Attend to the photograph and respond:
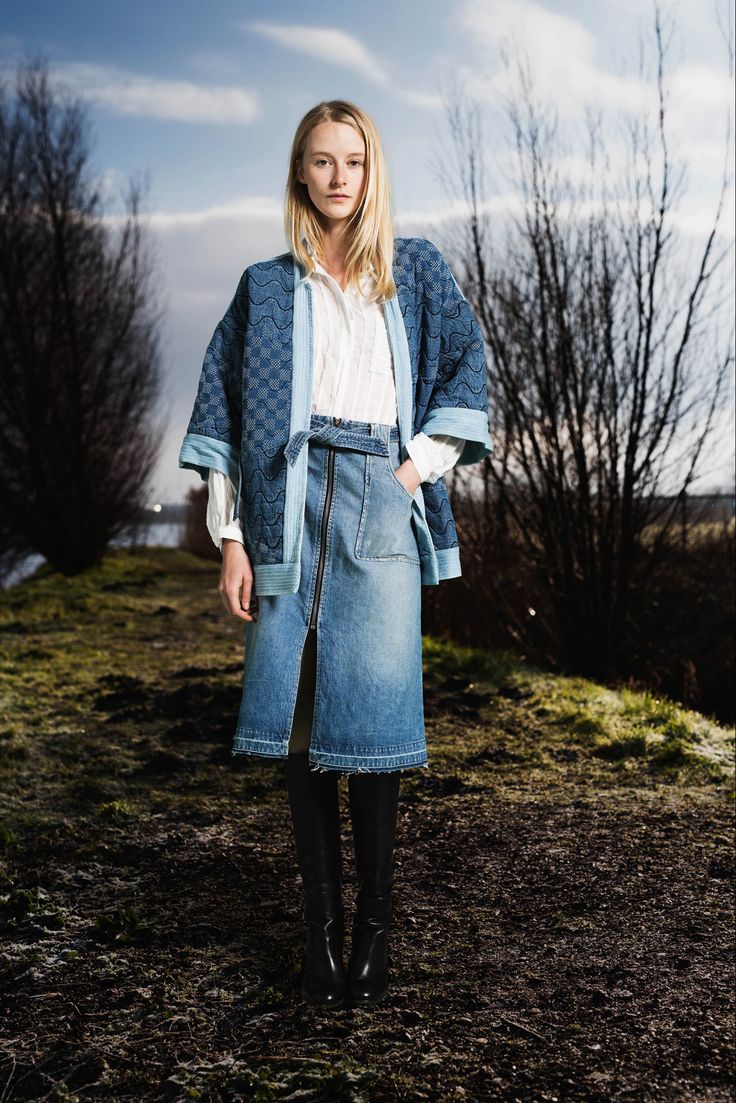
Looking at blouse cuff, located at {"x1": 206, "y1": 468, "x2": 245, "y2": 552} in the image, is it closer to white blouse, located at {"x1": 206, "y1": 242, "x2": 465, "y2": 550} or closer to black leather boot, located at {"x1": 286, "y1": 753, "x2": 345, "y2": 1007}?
white blouse, located at {"x1": 206, "y1": 242, "x2": 465, "y2": 550}

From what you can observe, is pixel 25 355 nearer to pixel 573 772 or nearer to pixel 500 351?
pixel 500 351

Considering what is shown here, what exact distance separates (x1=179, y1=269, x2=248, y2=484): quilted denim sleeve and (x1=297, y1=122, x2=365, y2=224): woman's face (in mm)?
233

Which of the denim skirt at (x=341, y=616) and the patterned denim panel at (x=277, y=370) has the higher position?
the patterned denim panel at (x=277, y=370)

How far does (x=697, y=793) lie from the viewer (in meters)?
3.69

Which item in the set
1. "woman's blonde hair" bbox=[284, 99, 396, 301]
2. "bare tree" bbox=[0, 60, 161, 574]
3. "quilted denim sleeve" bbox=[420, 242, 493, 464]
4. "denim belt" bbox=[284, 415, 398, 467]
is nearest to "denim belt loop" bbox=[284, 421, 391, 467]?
"denim belt" bbox=[284, 415, 398, 467]

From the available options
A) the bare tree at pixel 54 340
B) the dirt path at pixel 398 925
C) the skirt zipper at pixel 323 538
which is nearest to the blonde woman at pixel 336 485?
the skirt zipper at pixel 323 538

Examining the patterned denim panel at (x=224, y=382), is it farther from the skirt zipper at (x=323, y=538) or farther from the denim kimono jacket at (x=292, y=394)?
the skirt zipper at (x=323, y=538)

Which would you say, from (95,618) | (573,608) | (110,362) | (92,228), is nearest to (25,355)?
(110,362)

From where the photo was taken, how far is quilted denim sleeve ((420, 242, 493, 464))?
2.02 m

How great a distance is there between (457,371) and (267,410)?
16.8 inches

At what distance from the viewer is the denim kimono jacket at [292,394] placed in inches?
75.4

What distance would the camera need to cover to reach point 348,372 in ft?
6.47

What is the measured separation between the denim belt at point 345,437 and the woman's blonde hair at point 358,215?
28cm

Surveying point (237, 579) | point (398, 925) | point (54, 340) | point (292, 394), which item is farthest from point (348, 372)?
point (54, 340)
